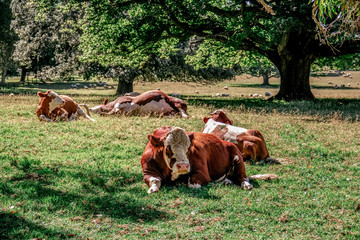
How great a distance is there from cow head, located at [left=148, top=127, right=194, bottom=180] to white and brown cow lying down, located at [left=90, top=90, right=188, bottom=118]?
7.93 metres

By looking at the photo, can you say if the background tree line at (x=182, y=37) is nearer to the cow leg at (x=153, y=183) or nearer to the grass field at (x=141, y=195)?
the grass field at (x=141, y=195)

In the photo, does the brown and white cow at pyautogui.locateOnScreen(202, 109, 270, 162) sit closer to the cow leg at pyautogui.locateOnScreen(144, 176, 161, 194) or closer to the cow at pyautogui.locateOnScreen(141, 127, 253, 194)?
the cow at pyautogui.locateOnScreen(141, 127, 253, 194)

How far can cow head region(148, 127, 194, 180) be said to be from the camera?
625cm

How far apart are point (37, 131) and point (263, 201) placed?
23.2 feet

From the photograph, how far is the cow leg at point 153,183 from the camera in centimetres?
646

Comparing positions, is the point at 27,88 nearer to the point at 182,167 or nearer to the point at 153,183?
the point at 153,183

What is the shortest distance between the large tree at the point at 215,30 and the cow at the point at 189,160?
1198cm

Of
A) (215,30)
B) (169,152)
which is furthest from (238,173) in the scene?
(215,30)

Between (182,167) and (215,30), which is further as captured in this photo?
(215,30)

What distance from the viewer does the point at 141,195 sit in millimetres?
6352

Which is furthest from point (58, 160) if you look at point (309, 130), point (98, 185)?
point (309, 130)

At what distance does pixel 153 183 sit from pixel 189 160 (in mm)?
697

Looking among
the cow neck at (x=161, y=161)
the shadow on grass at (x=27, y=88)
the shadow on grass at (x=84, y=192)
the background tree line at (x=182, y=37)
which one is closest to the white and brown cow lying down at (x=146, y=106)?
the background tree line at (x=182, y=37)

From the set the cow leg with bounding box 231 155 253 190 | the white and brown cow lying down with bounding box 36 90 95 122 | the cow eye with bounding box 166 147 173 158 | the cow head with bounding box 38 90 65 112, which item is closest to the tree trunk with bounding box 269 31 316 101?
the white and brown cow lying down with bounding box 36 90 95 122
